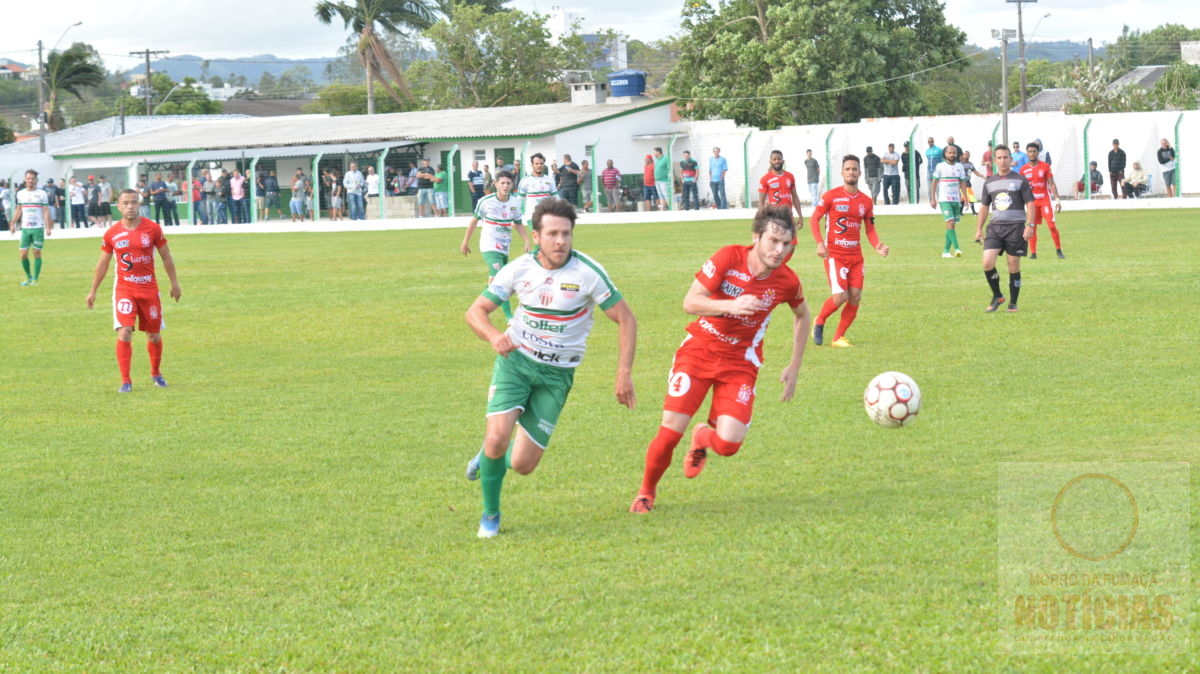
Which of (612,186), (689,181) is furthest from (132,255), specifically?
(612,186)

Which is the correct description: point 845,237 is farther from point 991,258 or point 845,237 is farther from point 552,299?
point 552,299

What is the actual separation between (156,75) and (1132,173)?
3632 inches

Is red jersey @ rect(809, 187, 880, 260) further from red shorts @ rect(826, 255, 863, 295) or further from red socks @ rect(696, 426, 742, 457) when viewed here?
red socks @ rect(696, 426, 742, 457)

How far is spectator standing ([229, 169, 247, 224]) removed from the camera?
5062 centimetres

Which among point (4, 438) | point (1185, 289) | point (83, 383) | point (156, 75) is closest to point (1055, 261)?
point (1185, 289)

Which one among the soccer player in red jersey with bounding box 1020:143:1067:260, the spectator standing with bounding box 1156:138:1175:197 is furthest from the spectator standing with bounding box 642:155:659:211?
the soccer player in red jersey with bounding box 1020:143:1067:260

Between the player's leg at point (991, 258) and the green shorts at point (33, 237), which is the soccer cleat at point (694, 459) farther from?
the green shorts at point (33, 237)

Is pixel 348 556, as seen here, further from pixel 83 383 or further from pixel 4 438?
pixel 83 383

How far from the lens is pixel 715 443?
8148 millimetres

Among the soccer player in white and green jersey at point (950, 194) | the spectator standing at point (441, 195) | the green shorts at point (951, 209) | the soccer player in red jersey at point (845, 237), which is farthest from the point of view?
the spectator standing at point (441, 195)

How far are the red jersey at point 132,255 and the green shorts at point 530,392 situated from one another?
7.01m

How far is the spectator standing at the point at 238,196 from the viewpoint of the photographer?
5062 cm

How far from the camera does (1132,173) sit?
43.2 m

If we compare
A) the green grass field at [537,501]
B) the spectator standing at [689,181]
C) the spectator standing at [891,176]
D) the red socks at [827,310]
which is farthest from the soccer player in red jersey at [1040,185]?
the spectator standing at [689,181]
